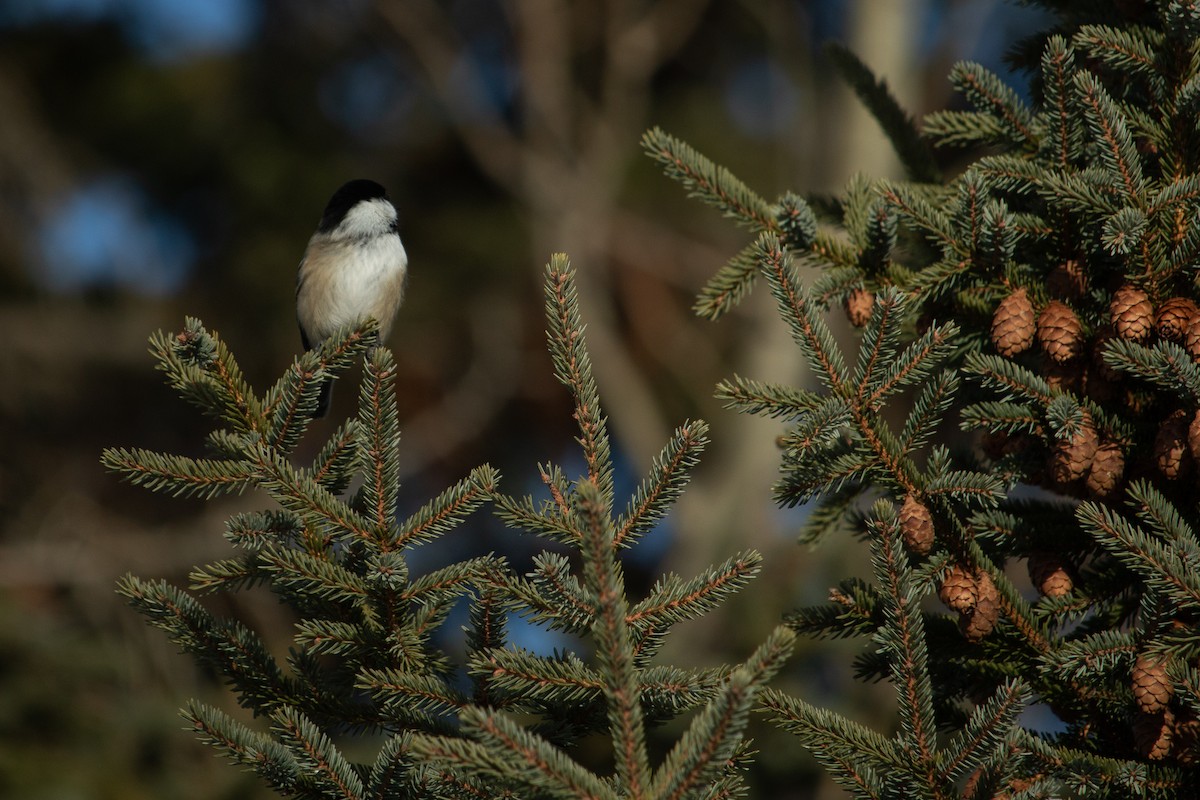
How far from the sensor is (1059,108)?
195 cm

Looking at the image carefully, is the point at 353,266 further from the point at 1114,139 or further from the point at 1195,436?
the point at 1195,436

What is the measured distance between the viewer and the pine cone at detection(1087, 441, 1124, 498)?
5.84ft

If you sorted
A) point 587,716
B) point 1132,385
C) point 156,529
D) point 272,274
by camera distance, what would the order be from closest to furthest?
1. point 587,716
2. point 1132,385
3. point 156,529
4. point 272,274

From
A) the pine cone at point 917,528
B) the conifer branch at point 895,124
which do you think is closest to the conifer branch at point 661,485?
the pine cone at point 917,528

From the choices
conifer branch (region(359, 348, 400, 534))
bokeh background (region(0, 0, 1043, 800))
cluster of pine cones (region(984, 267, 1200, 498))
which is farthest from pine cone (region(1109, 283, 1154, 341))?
bokeh background (region(0, 0, 1043, 800))

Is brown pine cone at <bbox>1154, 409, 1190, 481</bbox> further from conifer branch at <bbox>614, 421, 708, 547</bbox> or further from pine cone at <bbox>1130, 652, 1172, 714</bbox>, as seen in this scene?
conifer branch at <bbox>614, 421, 708, 547</bbox>

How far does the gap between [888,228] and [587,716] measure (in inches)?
39.3

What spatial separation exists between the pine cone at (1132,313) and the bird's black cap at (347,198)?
9.85ft

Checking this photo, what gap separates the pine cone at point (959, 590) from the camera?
69.0 inches

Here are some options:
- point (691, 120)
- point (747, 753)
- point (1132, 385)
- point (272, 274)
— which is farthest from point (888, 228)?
point (691, 120)

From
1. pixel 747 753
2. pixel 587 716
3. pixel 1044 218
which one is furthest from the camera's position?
pixel 1044 218

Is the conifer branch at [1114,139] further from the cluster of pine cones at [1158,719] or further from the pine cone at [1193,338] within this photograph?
the cluster of pine cones at [1158,719]

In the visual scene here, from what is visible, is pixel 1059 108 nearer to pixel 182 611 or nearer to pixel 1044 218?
pixel 1044 218

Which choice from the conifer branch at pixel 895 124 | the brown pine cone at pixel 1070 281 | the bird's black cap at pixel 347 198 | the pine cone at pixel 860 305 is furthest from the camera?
the bird's black cap at pixel 347 198
